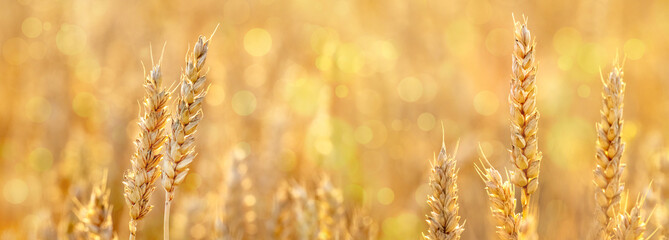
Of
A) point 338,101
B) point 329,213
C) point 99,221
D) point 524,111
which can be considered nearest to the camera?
point 524,111

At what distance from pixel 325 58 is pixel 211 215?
62.3 inches

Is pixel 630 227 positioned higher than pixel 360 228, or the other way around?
pixel 360 228

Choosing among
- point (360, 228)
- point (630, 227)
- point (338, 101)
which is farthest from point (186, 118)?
point (338, 101)

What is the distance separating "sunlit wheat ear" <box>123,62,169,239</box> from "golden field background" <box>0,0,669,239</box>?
53 centimetres

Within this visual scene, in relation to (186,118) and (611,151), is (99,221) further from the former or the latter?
(611,151)

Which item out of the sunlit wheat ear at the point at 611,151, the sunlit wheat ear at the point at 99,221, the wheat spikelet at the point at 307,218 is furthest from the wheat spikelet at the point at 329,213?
the sunlit wheat ear at the point at 611,151

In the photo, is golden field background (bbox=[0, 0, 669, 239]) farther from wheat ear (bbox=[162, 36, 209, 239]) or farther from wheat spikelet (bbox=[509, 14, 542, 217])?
wheat ear (bbox=[162, 36, 209, 239])

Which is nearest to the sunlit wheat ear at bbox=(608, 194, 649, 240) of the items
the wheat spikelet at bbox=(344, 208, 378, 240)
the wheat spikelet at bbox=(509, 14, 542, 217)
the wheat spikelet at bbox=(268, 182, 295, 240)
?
the wheat spikelet at bbox=(509, 14, 542, 217)

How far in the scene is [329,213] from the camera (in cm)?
138

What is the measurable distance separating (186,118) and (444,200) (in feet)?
1.34

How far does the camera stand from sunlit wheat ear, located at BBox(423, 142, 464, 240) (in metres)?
0.92

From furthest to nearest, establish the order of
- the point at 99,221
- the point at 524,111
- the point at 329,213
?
the point at 329,213 < the point at 99,221 < the point at 524,111

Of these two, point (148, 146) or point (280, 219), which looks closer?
point (148, 146)

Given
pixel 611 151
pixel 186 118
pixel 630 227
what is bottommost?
pixel 630 227
